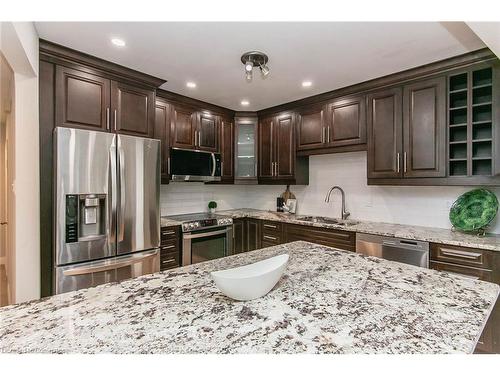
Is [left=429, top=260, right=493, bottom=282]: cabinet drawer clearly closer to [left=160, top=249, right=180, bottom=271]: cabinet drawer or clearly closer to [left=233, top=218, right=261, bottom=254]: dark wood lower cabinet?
[left=233, top=218, right=261, bottom=254]: dark wood lower cabinet

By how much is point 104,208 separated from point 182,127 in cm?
148

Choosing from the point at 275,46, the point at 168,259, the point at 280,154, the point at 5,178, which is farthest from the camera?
the point at 5,178

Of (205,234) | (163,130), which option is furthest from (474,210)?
(163,130)

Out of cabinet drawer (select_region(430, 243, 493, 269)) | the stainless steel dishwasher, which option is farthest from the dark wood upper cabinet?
cabinet drawer (select_region(430, 243, 493, 269))

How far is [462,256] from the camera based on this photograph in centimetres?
202

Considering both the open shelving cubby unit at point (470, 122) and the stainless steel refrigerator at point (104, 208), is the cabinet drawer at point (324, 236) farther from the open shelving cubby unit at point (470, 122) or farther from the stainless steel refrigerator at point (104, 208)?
the stainless steel refrigerator at point (104, 208)

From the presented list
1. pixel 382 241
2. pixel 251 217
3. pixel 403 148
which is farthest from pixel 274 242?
pixel 403 148

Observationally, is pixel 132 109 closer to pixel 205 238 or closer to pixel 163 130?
pixel 163 130

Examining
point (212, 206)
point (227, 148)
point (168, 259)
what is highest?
point (227, 148)

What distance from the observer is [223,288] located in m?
0.94

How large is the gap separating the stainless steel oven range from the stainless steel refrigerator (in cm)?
46

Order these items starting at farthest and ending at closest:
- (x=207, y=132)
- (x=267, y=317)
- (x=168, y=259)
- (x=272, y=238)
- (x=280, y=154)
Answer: (x=280, y=154), (x=207, y=132), (x=272, y=238), (x=168, y=259), (x=267, y=317)

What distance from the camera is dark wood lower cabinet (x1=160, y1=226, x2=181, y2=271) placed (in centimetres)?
277

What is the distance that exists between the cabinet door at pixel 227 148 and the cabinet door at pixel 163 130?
85 cm
